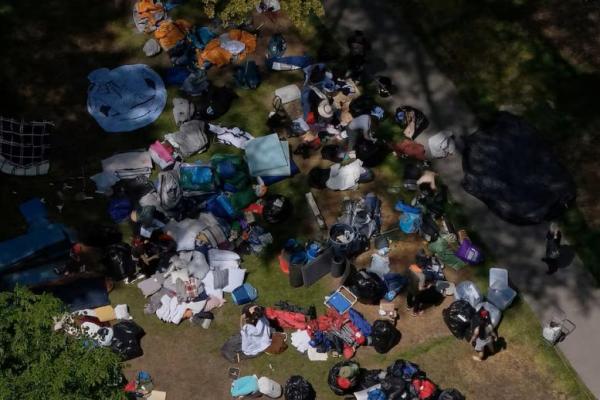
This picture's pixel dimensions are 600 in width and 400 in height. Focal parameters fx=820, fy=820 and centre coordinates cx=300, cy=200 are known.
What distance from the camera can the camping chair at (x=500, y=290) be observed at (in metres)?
15.8

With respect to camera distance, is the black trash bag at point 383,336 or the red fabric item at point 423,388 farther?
the black trash bag at point 383,336

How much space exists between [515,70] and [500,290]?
595 centimetres

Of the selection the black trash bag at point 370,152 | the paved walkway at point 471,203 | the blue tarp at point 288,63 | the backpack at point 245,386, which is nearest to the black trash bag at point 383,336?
the backpack at point 245,386

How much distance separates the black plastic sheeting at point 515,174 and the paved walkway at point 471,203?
0.89ft

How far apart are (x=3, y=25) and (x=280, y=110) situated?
759 centimetres

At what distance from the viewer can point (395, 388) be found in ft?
47.7

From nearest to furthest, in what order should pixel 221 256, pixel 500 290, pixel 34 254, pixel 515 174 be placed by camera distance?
pixel 500 290 < pixel 221 256 < pixel 34 254 < pixel 515 174

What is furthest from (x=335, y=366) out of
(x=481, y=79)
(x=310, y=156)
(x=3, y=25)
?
(x=3, y=25)

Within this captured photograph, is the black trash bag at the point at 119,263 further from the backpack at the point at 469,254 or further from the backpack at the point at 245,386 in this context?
the backpack at the point at 469,254

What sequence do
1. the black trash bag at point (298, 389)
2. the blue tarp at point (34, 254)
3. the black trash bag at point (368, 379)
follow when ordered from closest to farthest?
the black trash bag at point (298, 389) → the black trash bag at point (368, 379) → the blue tarp at point (34, 254)

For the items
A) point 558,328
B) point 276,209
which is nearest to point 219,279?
point 276,209

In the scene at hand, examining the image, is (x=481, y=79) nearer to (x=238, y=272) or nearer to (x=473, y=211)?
(x=473, y=211)

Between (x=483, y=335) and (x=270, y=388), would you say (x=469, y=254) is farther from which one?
(x=270, y=388)

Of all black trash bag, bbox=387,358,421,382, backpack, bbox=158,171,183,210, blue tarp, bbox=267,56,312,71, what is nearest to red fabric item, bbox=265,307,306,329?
black trash bag, bbox=387,358,421,382
